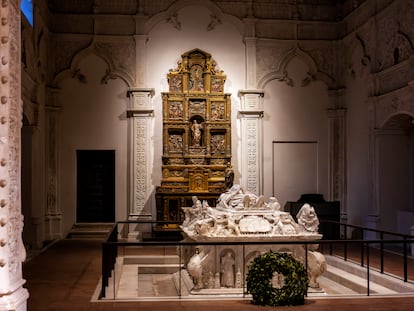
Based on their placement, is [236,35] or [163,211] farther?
[236,35]

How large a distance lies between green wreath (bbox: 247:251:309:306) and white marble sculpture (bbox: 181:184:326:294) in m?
1.09

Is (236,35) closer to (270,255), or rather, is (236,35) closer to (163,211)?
(163,211)

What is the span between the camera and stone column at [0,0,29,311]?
18.1ft

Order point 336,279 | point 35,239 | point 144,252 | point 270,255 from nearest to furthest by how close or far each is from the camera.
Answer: point 270,255, point 336,279, point 144,252, point 35,239

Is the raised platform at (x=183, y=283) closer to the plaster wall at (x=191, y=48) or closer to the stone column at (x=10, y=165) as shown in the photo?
the stone column at (x=10, y=165)

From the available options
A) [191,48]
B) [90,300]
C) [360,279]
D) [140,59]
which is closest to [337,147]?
[191,48]

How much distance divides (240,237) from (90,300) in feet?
7.95

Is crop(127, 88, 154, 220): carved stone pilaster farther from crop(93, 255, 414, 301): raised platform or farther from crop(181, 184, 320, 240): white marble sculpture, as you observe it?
crop(181, 184, 320, 240): white marble sculpture

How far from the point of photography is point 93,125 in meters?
16.2

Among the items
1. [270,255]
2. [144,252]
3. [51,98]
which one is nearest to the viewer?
[270,255]

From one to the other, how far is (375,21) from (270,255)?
8.78 meters

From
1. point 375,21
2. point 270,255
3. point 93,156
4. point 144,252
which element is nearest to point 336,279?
point 270,255

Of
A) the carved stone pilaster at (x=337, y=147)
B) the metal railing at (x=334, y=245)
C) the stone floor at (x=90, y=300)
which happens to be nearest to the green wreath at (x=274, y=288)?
the stone floor at (x=90, y=300)

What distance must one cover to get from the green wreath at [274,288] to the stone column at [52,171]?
9.40 m
